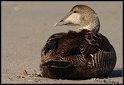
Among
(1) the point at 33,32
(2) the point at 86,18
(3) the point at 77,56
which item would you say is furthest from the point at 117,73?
(1) the point at 33,32

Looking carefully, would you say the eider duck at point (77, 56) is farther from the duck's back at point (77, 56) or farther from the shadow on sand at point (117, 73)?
the shadow on sand at point (117, 73)

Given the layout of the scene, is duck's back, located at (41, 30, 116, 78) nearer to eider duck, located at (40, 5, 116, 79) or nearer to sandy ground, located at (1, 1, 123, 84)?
eider duck, located at (40, 5, 116, 79)

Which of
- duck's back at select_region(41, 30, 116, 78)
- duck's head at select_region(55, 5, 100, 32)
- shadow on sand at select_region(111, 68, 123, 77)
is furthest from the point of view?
duck's head at select_region(55, 5, 100, 32)

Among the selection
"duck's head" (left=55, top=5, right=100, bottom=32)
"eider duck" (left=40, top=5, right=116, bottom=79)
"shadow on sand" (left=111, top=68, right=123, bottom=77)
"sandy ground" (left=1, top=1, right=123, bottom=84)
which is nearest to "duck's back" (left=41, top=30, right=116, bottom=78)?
"eider duck" (left=40, top=5, right=116, bottom=79)

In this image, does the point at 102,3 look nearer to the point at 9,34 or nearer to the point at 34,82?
the point at 9,34

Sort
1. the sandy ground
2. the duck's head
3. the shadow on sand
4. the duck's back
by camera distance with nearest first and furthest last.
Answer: the duck's back
the sandy ground
the shadow on sand
the duck's head

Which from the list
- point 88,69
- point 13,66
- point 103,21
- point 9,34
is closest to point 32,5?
point 103,21

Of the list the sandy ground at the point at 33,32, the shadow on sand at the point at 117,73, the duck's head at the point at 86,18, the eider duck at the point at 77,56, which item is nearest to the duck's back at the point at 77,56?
the eider duck at the point at 77,56

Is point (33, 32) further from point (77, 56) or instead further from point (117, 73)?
point (77, 56)
